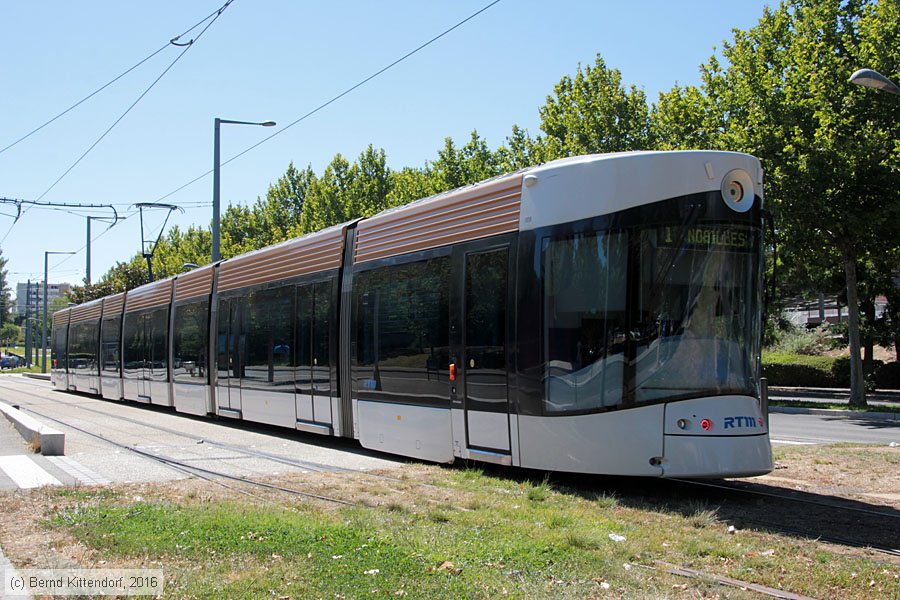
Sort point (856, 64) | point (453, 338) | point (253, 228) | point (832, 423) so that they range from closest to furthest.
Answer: point (453, 338)
point (832, 423)
point (856, 64)
point (253, 228)

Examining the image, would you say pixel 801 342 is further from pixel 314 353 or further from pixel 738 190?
pixel 738 190

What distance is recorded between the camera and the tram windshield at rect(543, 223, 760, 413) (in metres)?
8.19

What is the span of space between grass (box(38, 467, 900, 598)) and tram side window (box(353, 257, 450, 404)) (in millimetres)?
2591

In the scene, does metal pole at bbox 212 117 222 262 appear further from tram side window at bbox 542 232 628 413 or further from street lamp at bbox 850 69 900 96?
tram side window at bbox 542 232 628 413

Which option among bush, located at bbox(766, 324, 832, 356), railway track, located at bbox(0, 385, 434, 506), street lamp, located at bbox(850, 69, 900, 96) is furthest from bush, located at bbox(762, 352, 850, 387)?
railway track, located at bbox(0, 385, 434, 506)

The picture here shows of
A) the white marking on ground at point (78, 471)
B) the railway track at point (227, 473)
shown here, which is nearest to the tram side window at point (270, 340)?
the railway track at point (227, 473)

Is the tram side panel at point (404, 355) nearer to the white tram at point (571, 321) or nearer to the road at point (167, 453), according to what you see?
the white tram at point (571, 321)

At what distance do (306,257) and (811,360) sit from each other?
1147 inches

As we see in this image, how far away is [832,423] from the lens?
19.5 m

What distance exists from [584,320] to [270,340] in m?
8.00

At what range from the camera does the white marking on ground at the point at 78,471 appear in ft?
A: 30.6

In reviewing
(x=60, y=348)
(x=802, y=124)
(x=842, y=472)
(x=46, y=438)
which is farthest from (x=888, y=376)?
(x=60, y=348)

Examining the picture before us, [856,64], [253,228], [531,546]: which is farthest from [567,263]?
[253,228]

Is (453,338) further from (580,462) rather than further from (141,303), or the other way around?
(141,303)
